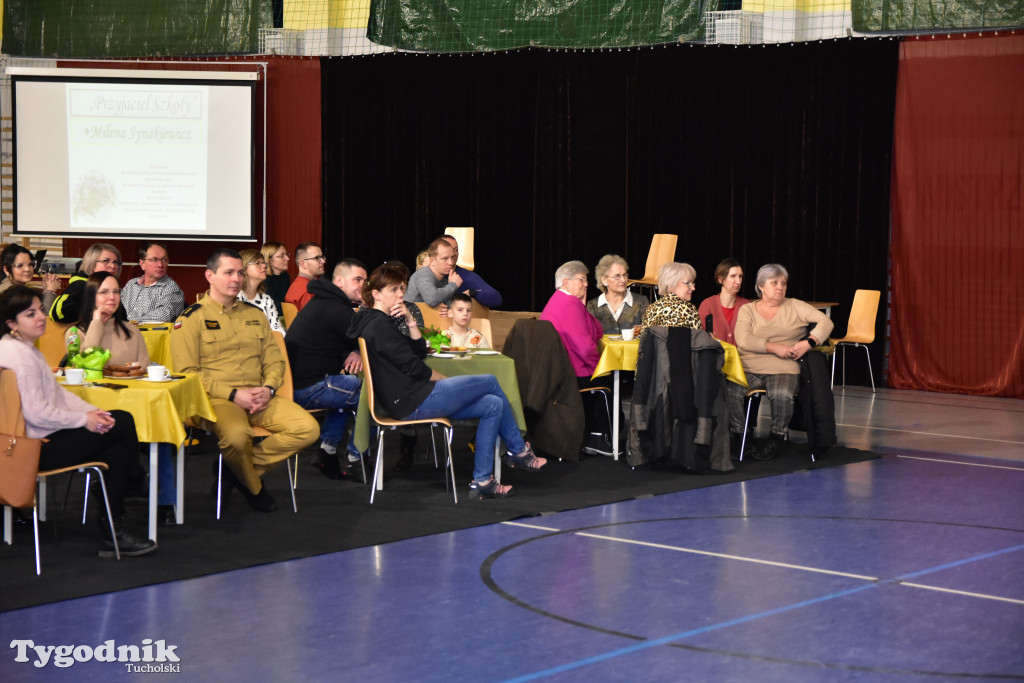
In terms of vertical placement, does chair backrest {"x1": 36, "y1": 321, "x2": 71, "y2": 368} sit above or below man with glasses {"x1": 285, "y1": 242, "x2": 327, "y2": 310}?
below

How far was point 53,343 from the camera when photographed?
641cm

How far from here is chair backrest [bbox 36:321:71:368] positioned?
6.38 m

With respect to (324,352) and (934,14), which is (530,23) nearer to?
(934,14)

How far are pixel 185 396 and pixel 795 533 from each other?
2694mm

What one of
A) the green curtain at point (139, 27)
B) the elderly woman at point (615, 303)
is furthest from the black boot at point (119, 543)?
the green curtain at point (139, 27)

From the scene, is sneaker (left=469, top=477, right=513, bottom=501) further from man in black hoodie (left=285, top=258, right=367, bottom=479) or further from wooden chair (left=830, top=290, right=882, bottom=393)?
wooden chair (left=830, top=290, right=882, bottom=393)

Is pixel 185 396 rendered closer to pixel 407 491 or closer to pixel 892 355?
pixel 407 491

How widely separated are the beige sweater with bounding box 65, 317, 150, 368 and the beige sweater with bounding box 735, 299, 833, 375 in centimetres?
355

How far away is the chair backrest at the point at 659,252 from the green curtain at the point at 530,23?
5.81 feet

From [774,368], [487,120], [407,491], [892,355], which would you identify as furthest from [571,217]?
[407,491]

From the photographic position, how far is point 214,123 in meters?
12.4

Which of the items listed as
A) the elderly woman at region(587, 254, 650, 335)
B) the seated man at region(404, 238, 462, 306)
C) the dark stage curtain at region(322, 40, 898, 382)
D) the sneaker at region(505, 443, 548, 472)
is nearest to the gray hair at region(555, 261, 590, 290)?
the elderly woman at region(587, 254, 650, 335)

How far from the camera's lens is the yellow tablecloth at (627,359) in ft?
23.5

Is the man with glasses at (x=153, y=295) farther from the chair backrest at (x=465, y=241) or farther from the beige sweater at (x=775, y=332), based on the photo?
the beige sweater at (x=775, y=332)
